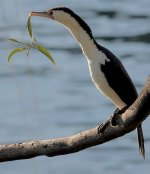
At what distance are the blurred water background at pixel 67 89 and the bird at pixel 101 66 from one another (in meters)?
1.79

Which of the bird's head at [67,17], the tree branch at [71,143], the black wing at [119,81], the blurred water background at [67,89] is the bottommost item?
the blurred water background at [67,89]

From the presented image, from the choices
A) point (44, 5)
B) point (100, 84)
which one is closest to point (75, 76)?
point (44, 5)

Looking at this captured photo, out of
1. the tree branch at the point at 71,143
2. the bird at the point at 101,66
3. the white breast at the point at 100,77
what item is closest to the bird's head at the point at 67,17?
the bird at the point at 101,66

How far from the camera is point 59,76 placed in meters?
6.82

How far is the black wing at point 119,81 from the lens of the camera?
276 centimetres

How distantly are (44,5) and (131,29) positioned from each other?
84 cm

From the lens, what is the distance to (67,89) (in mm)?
6453

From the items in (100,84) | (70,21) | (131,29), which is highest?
(70,21)

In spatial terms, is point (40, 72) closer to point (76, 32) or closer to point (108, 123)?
point (76, 32)

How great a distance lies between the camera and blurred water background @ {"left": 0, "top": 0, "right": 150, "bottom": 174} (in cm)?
545


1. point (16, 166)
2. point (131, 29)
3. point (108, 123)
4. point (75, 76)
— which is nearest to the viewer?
point (108, 123)

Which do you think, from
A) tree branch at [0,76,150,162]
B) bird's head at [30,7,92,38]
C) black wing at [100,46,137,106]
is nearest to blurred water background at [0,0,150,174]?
black wing at [100,46,137,106]

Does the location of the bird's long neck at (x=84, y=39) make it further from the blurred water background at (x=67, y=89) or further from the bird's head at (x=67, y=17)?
the blurred water background at (x=67, y=89)

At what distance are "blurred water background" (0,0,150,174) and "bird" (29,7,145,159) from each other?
179cm
